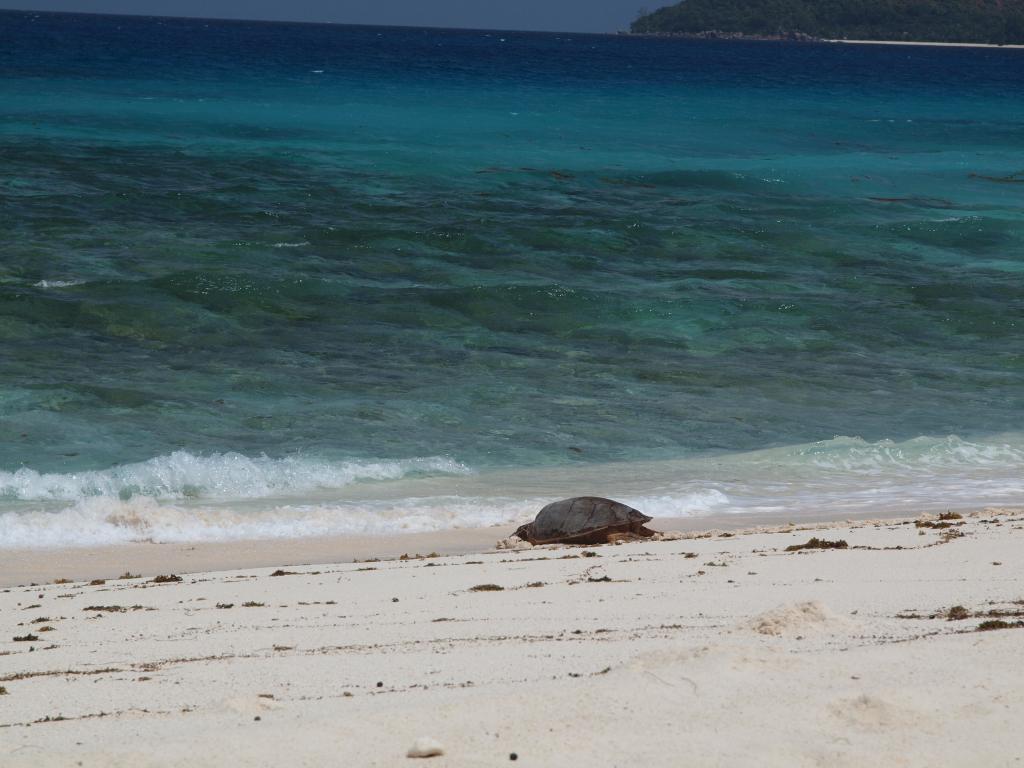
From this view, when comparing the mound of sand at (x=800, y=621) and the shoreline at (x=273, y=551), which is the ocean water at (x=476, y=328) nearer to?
the shoreline at (x=273, y=551)

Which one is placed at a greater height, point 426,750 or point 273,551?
point 426,750

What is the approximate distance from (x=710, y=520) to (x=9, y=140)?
1238 inches

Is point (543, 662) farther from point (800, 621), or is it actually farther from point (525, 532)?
point (525, 532)

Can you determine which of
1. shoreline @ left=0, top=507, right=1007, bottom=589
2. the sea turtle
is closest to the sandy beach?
shoreline @ left=0, top=507, right=1007, bottom=589

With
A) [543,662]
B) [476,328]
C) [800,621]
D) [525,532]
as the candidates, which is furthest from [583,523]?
[476,328]

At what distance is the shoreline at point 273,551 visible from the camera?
10.7 m

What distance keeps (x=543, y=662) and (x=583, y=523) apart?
4.80 meters

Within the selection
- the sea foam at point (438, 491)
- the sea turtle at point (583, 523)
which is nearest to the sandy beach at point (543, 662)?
the sea turtle at point (583, 523)

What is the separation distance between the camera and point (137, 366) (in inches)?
690

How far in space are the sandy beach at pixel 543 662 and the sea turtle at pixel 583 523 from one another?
1.11 meters

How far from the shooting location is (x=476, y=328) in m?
20.5

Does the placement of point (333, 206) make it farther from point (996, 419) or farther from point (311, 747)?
point (311, 747)

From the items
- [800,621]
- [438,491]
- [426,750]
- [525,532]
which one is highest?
[426,750]

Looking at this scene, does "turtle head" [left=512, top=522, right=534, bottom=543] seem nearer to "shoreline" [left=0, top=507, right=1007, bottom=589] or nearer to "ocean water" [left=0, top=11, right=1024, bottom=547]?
"shoreline" [left=0, top=507, right=1007, bottom=589]
